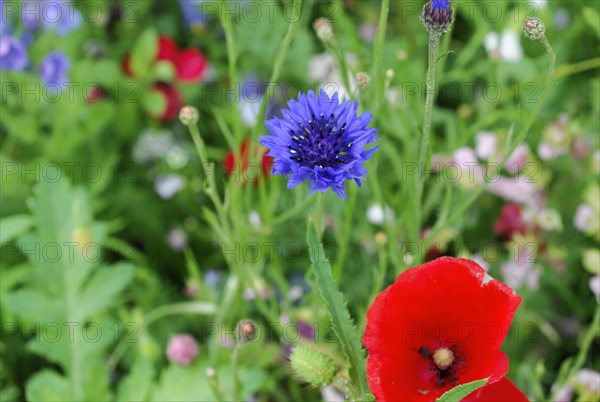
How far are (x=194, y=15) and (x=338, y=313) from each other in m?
0.82

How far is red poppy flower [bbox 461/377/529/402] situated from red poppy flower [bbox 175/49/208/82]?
72cm

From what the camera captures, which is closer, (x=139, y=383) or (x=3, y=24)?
(x=139, y=383)

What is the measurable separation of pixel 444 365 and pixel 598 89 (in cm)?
47

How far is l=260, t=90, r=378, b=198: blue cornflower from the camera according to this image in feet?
1.73

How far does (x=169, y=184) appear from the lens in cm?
110

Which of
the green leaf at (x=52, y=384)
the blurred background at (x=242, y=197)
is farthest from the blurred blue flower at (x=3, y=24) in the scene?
the green leaf at (x=52, y=384)

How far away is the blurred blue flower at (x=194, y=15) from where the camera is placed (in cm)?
125

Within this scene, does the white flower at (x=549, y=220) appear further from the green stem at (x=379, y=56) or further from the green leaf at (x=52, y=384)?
the green leaf at (x=52, y=384)

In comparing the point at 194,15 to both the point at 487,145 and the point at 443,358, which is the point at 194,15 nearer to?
the point at 487,145

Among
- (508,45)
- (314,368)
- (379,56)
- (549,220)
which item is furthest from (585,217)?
(314,368)

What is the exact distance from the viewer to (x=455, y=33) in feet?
4.28

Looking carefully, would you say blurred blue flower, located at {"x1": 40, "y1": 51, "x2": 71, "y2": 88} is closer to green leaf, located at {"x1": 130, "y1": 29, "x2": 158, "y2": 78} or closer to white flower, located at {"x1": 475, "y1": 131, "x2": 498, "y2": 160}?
green leaf, located at {"x1": 130, "y1": 29, "x2": 158, "y2": 78}

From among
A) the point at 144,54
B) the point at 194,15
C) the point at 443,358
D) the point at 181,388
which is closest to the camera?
the point at 443,358

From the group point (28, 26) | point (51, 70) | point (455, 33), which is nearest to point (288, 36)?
point (51, 70)
